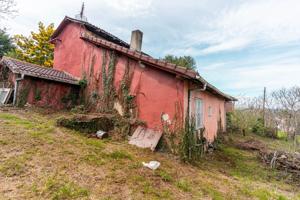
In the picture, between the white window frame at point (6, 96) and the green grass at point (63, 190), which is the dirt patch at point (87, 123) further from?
the white window frame at point (6, 96)

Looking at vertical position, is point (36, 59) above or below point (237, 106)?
above

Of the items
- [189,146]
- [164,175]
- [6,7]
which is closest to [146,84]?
[189,146]

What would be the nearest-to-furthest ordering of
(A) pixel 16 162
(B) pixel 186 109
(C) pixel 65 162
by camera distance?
(A) pixel 16 162
(C) pixel 65 162
(B) pixel 186 109

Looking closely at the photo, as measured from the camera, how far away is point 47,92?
953 centimetres

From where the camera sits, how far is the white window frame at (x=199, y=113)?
7.53m

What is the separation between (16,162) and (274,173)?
8088mm

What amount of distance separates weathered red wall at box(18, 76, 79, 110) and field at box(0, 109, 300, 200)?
2.39m

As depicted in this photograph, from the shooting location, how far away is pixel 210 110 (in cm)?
999

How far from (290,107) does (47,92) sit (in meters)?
18.2

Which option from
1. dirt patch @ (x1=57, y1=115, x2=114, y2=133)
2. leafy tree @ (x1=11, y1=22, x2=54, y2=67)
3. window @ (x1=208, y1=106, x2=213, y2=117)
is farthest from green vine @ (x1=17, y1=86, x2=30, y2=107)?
leafy tree @ (x1=11, y1=22, x2=54, y2=67)

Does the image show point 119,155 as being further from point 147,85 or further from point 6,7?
point 6,7

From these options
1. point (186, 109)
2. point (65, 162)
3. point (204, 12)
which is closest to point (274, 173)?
point (186, 109)

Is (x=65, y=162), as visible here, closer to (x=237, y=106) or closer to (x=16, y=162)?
(x=16, y=162)

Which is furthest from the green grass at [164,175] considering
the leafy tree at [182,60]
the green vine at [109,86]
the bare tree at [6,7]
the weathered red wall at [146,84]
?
the leafy tree at [182,60]
